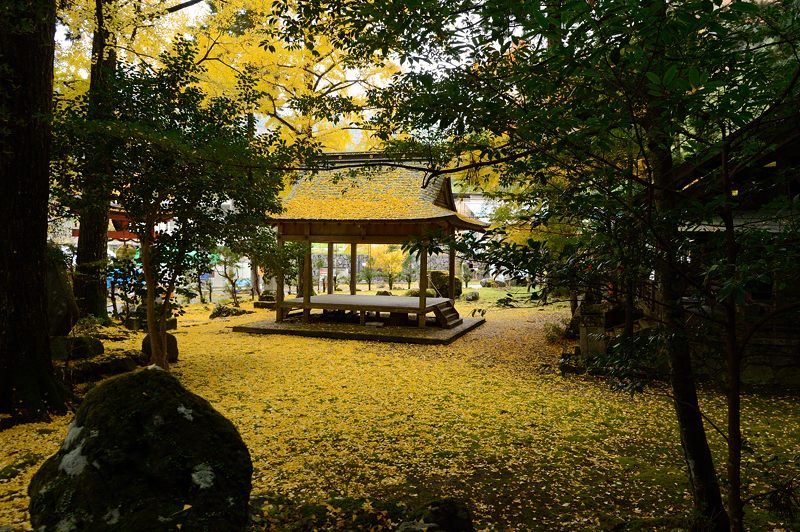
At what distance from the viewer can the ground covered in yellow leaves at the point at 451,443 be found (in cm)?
336

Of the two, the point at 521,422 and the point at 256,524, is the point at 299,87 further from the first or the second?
the point at 256,524

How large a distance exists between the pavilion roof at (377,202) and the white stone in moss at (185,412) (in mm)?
8738

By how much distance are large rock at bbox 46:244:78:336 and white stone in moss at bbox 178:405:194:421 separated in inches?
239

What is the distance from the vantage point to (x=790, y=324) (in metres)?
6.48

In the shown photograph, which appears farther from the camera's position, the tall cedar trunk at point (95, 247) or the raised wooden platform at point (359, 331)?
the raised wooden platform at point (359, 331)

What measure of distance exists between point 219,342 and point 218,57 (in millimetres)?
8126

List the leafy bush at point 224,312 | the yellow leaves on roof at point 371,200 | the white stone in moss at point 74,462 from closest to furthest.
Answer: the white stone in moss at point 74,462 → the yellow leaves on roof at point 371,200 → the leafy bush at point 224,312

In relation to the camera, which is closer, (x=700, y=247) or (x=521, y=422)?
(x=700, y=247)

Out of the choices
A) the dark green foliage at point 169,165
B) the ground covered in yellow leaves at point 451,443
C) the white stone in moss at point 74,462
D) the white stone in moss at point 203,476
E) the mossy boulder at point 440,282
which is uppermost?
the dark green foliage at point 169,165

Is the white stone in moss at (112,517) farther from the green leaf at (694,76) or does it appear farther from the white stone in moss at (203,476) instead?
the green leaf at (694,76)

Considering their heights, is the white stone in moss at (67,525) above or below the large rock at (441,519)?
above

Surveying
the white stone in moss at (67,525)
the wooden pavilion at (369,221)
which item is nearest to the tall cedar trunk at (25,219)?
the white stone in moss at (67,525)

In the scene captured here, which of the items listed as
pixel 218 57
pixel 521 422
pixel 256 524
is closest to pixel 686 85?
pixel 256 524

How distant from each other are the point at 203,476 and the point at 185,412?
1.23 feet
